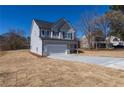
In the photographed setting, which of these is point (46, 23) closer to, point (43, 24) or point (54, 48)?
Answer: point (43, 24)

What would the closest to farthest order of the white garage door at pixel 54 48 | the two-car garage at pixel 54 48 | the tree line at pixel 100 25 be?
the two-car garage at pixel 54 48 < the white garage door at pixel 54 48 < the tree line at pixel 100 25

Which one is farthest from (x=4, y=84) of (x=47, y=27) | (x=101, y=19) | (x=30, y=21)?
(x=101, y=19)

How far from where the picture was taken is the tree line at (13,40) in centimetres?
3638

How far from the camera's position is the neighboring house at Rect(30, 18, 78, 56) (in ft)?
79.5

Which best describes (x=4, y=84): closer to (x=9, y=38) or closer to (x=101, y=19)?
(x=9, y=38)

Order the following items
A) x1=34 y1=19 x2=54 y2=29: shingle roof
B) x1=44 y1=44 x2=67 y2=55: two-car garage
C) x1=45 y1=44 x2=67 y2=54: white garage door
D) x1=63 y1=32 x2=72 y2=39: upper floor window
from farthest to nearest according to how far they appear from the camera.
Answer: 1. x1=63 y1=32 x2=72 y2=39: upper floor window
2. x1=34 y1=19 x2=54 y2=29: shingle roof
3. x1=45 y1=44 x2=67 y2=54: white garage door
4. x1=44 y1=44 x2=67 y2=55: two-car garage

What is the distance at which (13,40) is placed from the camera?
3741 centimetres

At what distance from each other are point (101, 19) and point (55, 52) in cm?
1744

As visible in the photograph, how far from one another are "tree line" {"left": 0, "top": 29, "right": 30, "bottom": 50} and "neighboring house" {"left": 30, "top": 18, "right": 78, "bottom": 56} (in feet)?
39.0

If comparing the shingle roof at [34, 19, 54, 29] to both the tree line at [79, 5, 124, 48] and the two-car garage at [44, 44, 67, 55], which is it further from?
the tree line at [79, 5, 124, 48]

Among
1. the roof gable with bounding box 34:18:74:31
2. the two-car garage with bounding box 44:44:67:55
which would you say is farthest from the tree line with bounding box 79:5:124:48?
the two-car garage with bounding box 44:44:67:55

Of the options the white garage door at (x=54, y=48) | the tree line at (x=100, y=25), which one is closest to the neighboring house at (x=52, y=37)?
the white garage door at (x=54, y=48)

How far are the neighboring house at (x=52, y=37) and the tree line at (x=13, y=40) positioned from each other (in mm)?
11881

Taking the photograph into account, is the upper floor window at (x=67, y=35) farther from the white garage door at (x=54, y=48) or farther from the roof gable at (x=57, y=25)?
the white garage door at (x=54, y=48)
